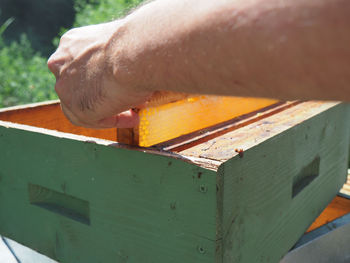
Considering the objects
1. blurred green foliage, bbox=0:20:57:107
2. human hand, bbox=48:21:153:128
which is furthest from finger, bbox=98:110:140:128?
blurred green foliage, bbox=0:20:57:107

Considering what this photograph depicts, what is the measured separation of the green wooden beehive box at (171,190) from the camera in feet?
2.34

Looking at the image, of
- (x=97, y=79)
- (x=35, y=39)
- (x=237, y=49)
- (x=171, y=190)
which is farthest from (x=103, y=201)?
(x=35, y=39)

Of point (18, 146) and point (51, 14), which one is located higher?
point (51, 14)

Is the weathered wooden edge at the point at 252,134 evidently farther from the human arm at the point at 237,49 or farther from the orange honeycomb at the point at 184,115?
the human arm at the point at 237,49

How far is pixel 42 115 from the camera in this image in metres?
1.25

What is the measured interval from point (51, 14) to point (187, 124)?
6513mm

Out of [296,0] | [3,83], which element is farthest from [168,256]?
[3,83]

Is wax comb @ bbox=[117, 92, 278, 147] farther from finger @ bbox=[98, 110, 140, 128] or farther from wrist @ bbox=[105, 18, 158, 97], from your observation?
wrist @ bbox=[105, 18, 158, 97]

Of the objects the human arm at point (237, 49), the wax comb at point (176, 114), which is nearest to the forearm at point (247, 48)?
the human arm at point (237, 49)

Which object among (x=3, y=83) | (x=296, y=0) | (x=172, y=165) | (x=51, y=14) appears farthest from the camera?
(x=51, y=14)

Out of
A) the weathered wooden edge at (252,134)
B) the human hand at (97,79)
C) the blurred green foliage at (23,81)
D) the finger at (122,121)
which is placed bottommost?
the blurred green foliage at (23,81)

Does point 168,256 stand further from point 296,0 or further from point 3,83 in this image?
point 3,83

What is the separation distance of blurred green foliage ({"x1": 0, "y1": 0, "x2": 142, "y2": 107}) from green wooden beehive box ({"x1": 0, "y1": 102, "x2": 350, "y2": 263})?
31 centimetres

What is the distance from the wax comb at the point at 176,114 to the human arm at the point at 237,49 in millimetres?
165
